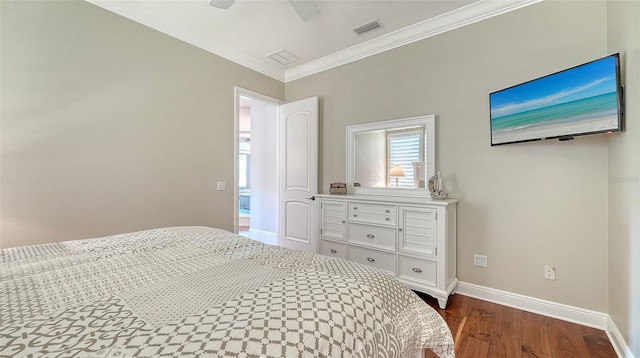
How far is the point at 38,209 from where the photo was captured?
6.14ft

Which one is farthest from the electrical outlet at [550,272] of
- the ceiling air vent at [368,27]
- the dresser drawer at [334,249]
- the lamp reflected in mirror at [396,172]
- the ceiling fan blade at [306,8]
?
the ceiling fan blade at [306,8]

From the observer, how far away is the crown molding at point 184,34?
7.39 ft

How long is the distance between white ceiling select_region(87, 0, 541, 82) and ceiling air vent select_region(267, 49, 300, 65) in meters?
0.07

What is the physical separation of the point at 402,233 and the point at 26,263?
2.42 metres

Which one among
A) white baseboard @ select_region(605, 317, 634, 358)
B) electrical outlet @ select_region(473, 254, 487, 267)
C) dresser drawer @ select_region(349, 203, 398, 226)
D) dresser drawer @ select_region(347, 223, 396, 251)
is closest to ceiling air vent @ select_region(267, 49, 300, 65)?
dresser drawer @ select_region(349, 203, 398, 226)

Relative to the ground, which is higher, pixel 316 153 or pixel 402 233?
pixel 316 153

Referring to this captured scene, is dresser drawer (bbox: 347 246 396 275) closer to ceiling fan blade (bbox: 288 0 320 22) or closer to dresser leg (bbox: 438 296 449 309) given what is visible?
dresser leg (bbox: 438 296 449 309)

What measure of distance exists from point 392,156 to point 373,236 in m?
0.94

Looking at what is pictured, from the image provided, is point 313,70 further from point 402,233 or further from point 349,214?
point 402,233

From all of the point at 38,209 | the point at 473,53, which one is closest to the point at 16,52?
the point at 38,209

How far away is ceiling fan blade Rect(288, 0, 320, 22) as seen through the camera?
89.0 inches

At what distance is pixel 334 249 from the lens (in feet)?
9.54

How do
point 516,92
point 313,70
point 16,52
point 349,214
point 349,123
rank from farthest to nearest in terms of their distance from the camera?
point 313,70 < point 349,123 < point 349,214 < point 516,92 < point 16,52

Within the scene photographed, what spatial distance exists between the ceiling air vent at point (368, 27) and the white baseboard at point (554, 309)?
9.02ft
